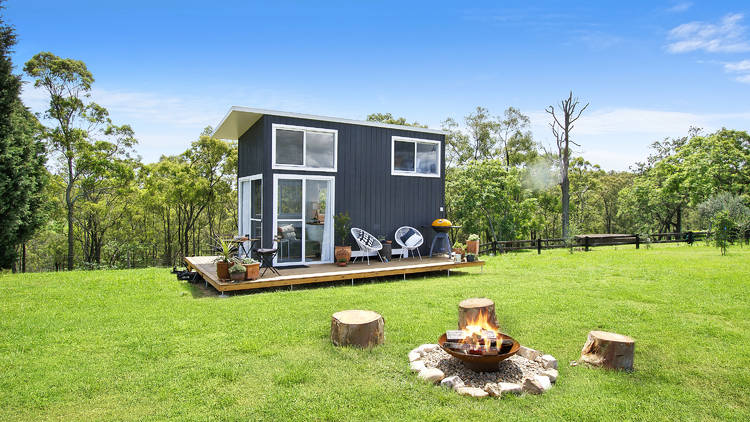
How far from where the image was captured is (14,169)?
30.6 feet

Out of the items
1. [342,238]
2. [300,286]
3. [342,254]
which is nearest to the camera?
[300,286]

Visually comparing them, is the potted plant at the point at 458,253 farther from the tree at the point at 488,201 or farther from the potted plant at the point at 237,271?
the tree at the point at 488,201

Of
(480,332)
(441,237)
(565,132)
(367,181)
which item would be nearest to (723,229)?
(441,237)

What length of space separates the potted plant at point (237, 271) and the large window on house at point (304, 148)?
2.29m

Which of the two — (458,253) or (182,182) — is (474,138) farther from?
(182,182)

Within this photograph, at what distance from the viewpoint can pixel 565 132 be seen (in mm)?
18859

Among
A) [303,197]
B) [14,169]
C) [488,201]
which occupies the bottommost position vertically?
[303,197]

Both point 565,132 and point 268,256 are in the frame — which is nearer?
point 268,256

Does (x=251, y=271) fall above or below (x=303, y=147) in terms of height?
below

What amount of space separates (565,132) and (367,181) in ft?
46.4

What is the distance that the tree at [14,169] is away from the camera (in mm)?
9289

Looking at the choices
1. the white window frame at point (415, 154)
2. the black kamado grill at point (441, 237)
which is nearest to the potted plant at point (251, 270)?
the white window frame at point (415, 154)

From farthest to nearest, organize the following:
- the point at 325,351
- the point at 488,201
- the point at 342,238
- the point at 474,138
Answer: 1. the point at 474,138
2. the point at 488,201
3. the point at 342,238
4. the point at 325,351

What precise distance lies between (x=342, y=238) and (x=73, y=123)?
44.6 feet
